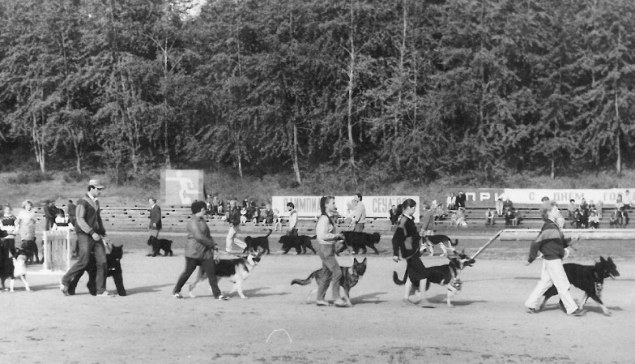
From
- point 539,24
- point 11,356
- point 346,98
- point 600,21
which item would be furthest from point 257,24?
point 11,356

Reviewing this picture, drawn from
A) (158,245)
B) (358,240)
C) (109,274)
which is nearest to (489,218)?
(358,240)

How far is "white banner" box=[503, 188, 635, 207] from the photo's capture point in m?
42.0

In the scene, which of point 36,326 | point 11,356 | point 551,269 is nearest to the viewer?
point 11,356

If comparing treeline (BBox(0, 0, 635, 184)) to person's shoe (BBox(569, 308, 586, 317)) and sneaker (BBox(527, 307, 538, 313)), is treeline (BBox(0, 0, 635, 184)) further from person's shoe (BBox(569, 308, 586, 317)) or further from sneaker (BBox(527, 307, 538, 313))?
person's shoe (BBox(569, 308, 586, 317))

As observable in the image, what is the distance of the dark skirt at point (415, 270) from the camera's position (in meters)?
14.1

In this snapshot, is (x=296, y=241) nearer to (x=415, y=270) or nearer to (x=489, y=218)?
(x=415, y=270)

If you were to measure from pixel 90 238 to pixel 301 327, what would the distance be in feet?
14.8

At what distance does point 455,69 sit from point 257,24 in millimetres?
12500

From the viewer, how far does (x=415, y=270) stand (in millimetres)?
14086

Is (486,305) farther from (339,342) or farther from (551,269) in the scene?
(339,342)

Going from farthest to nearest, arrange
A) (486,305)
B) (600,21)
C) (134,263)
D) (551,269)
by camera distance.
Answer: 1. (600,21)
2. (134,263)
3. (486,305)
4. (551,269)

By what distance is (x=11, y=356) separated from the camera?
32.9ft

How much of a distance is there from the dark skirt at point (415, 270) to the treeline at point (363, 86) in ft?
122

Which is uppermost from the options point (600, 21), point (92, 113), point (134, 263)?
A: point (600, 21)
